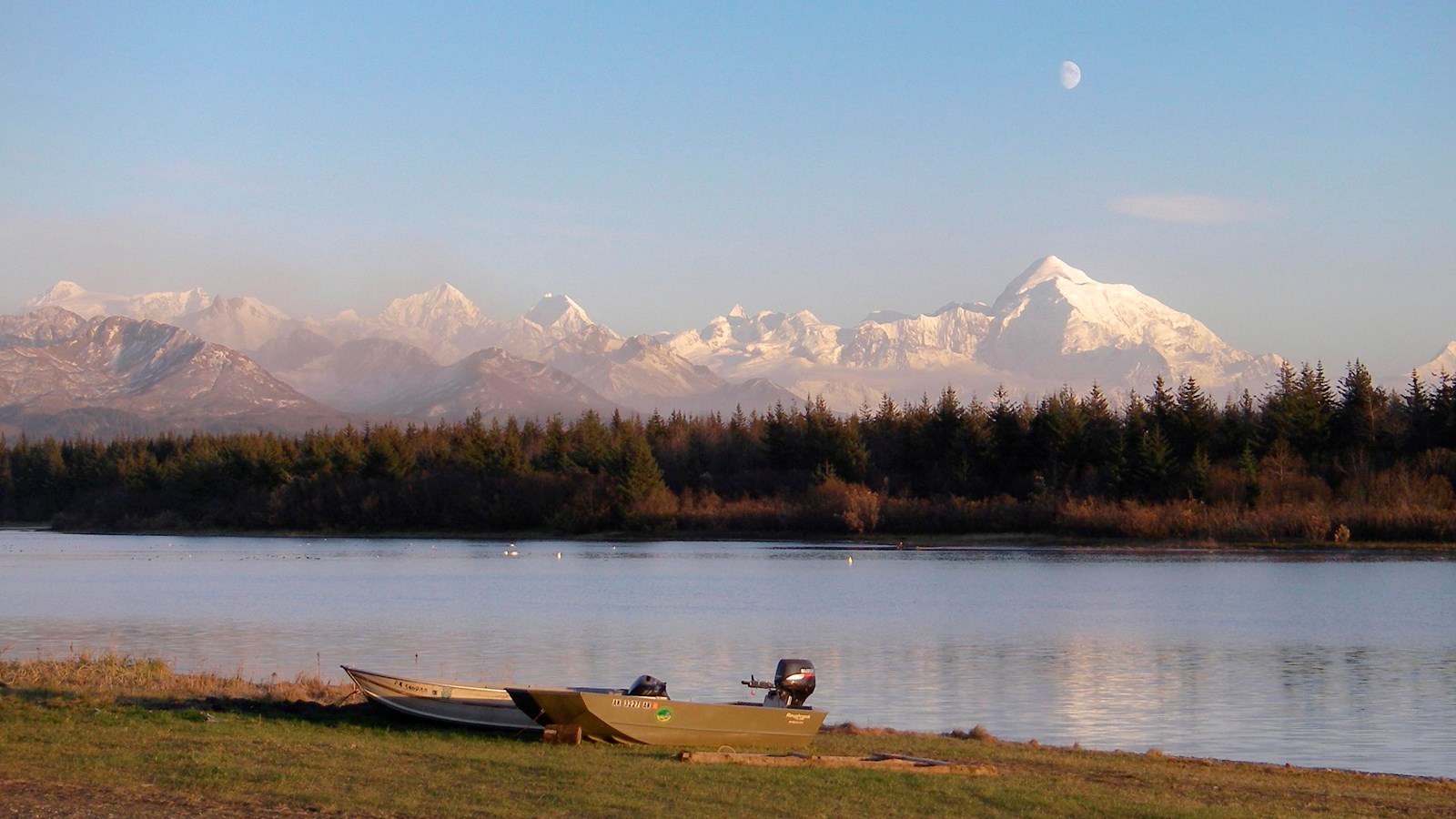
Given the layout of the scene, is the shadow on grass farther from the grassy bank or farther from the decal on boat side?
the decal on boat side

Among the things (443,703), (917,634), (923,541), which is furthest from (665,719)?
(923,541)

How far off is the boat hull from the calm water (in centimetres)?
515

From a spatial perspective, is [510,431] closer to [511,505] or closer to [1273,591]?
[511,505]

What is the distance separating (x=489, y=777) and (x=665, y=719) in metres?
2.75

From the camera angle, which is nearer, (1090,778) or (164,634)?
(1090,778)

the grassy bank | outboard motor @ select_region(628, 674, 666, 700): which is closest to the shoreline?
the grassy bank

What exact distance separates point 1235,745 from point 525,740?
9.90m

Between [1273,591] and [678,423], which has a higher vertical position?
[678,423]

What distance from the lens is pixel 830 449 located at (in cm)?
10600

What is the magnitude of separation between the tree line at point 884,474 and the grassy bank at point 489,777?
208 feet

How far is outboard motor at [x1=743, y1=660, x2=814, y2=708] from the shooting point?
682 inches

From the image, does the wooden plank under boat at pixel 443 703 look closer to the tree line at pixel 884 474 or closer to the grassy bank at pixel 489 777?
the grassy bank at pixel 489 777

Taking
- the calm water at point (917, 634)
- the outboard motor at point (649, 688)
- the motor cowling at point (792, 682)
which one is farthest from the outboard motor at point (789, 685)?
the calm water at point (917, 634)

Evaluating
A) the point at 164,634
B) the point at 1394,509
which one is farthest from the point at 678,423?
the point at 164,634
